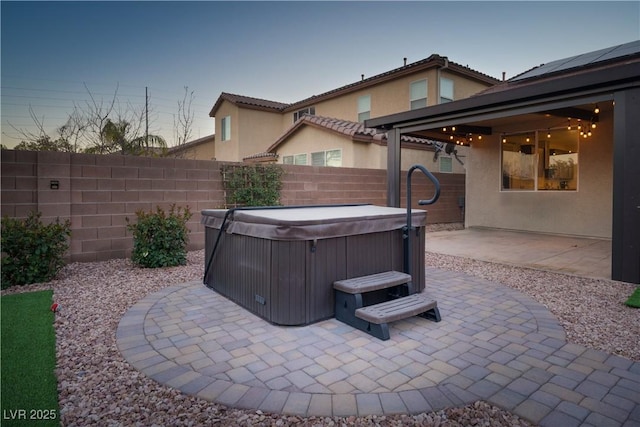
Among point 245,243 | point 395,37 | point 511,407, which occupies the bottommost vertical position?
point 511,407

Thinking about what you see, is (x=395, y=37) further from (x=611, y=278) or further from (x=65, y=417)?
(x=65, y=417)

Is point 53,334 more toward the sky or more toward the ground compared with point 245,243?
more toward the ground

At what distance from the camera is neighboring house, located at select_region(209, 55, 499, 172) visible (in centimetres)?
1198

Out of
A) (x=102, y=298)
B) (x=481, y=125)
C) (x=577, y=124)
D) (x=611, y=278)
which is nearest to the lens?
(x=102, y=298)

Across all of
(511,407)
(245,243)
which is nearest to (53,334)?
(245,243)

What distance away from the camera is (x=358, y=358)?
2.56 metres

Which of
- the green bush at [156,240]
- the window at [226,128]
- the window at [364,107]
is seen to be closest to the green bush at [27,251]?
the green bush at [156,240]

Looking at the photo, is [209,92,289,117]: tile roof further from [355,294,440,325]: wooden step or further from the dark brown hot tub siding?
[355,294,440,325]: wooden step

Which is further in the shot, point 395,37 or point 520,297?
point 395,37

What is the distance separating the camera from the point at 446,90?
Answer: 12.4 metres

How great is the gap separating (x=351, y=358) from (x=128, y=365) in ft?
5.01

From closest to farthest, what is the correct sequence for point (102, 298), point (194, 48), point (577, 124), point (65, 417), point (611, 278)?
1. point (65, 417)
2. point (102, 298)
3. point (611, 278)
4. point (577, 124)
5. point (194, 48)

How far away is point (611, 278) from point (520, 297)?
164 centimetres

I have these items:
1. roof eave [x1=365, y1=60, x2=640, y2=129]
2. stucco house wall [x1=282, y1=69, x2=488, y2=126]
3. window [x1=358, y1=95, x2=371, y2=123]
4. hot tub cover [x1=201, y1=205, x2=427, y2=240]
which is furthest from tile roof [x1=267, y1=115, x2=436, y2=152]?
hot tub cover [x1=201, y1=205, x2=427, y2=240]
